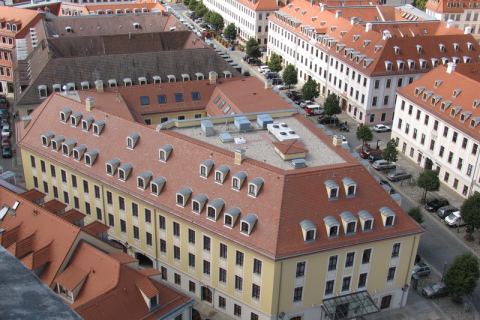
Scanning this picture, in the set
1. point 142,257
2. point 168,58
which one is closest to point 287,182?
point 142,257

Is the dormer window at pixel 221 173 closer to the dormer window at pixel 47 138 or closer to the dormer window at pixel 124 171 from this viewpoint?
the dormer window at pixel 124 171

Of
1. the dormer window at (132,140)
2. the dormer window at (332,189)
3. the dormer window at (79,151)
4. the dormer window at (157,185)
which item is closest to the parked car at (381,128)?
the dormer window at (332,189)

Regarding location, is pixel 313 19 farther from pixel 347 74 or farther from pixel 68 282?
pixel 68 282

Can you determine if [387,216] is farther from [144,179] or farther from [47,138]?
[47,138]

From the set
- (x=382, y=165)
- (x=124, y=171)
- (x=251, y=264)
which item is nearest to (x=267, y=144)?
(x=251, y=264)

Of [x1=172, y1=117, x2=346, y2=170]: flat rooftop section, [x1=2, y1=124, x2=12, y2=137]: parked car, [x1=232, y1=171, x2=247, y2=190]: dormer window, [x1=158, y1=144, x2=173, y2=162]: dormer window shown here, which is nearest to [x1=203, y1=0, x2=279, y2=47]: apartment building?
[x1=2, y1=124, x2=12, y2=137]: parked car

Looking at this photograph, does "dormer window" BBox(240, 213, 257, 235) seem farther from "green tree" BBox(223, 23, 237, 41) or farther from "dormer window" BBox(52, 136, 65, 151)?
"green tree" BBox(223, 23, 237, 41)

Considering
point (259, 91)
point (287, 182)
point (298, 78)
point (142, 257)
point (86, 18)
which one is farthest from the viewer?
point (298, 78)
